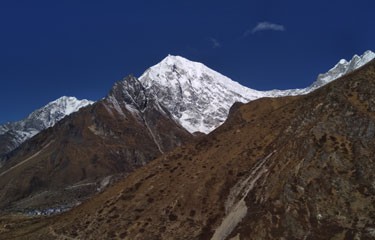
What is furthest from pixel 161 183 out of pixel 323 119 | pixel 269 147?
pixel 323 119

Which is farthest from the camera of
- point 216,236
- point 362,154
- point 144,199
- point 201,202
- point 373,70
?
point 144,199

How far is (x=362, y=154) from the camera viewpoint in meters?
71.2

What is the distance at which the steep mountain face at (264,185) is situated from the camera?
6744 centimetres

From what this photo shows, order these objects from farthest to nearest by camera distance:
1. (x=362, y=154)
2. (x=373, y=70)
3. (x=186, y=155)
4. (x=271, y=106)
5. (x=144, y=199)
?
(x=271, y=106) → (x=186, y=155) → (x=144, y=199) → (x=373, y=70) → (x=362, y=154)

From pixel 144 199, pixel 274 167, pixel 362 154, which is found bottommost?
pixel 362 154

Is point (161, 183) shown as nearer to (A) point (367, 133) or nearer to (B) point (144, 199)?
(B) point (144, 199)

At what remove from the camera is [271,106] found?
138 meters

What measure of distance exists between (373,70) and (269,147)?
74.7 feet

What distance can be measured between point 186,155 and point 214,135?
8794 mm

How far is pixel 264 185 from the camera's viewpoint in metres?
78.1

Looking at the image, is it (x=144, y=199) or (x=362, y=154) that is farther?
(x=144, y=199)

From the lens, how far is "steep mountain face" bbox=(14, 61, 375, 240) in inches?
2655

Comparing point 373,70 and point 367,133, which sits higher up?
point 373,70

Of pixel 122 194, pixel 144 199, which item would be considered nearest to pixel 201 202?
pixel 144 199
